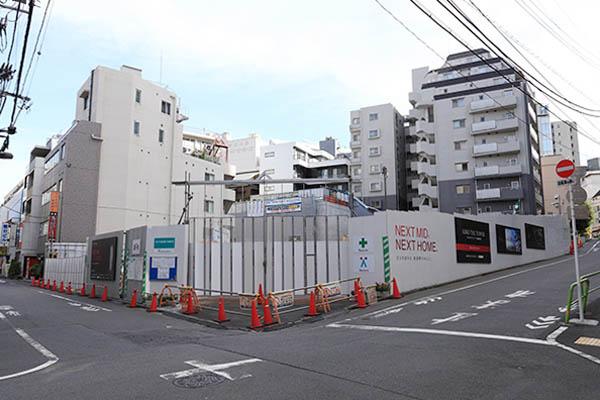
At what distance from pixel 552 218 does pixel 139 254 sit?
1538 inches

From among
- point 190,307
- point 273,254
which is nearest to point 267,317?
point 190,307

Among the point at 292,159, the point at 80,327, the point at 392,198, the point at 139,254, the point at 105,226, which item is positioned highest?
the point at 292,159

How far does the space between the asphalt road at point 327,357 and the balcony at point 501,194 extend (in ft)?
131

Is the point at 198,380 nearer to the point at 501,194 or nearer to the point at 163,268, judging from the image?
the point at 163,268

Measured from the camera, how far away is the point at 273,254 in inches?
784

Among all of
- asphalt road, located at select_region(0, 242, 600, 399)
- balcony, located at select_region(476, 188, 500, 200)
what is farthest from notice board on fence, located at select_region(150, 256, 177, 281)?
balcony, located at select_region(476, 188, 500, 200)

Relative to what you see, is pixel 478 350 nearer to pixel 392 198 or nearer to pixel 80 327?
pixel 80 327

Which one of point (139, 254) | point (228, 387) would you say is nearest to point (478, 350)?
point (228, 387)

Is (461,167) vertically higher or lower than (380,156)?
lower

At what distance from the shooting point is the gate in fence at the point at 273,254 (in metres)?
19.5

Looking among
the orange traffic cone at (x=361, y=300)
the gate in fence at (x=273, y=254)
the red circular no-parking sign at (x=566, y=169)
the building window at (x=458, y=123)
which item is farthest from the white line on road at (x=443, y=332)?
the building window at (x=458, y=123)

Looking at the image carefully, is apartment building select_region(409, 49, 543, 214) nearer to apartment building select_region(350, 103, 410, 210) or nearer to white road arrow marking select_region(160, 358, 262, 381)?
apartment building select_region(350, 103, 410, 210)

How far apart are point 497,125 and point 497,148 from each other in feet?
9.20

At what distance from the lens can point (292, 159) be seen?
73250 mm
